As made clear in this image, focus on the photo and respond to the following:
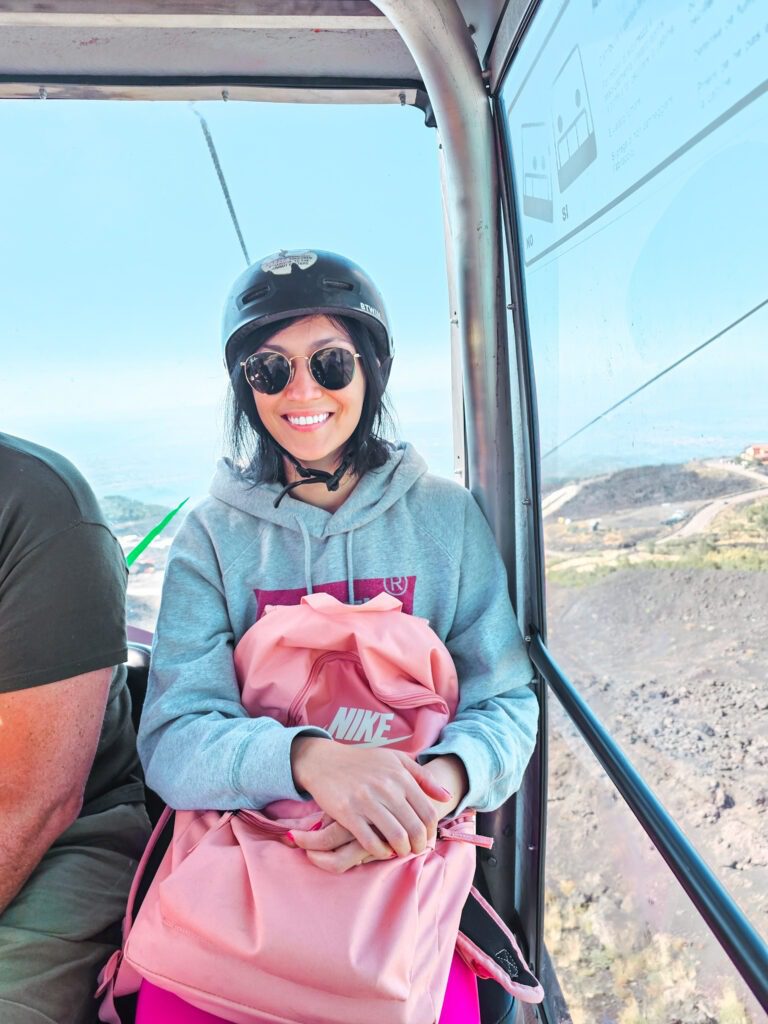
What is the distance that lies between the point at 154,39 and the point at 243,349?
90 cm

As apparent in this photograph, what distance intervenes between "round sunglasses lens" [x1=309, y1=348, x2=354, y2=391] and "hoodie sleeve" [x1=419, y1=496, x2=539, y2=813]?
1.53ft

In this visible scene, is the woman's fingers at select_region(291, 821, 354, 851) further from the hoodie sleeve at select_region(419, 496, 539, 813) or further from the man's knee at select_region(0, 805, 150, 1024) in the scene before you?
the man's knee at select_region(0, 805, 150, 1024)

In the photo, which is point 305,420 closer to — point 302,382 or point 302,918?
point 302,382

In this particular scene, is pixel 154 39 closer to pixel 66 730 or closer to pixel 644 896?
pixel 66 730

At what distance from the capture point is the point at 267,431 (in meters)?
1.79

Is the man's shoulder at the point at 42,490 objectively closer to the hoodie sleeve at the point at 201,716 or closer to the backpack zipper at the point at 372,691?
the hoodie sleeve at the point at 201,716

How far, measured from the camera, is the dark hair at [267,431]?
1.69 meters

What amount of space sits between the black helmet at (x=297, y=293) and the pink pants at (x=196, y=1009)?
1307 mm

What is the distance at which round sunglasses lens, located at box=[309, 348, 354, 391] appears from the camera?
160 cm

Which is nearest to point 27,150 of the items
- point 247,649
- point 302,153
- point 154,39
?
point 154,39

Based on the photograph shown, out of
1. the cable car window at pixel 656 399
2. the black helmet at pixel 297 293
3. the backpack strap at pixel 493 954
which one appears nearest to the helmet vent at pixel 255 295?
the black helmet at pixel 297 293

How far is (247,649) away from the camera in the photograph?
5.01 ft

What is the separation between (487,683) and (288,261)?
1072mm

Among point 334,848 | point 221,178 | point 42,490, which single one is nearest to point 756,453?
point 334,848
